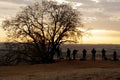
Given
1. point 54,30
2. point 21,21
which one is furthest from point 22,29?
point 54,30

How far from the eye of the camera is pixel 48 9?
44.0 m

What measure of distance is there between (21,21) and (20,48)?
3.39 meters

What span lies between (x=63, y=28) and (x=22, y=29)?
5.19m

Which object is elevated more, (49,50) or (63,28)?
(63,28)

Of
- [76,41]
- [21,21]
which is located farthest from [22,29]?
[76,41]

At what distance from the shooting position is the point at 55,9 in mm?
44031

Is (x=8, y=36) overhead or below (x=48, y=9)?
below

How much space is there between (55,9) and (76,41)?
16.4ft

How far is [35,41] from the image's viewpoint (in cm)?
4416

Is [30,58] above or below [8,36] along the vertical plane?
below

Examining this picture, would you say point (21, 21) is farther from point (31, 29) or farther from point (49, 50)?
point (49, 50)

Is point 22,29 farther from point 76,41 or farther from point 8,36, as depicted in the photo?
point 76,41

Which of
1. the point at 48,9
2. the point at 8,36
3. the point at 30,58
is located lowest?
the point at 30,58

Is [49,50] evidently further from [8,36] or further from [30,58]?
[8,36]
